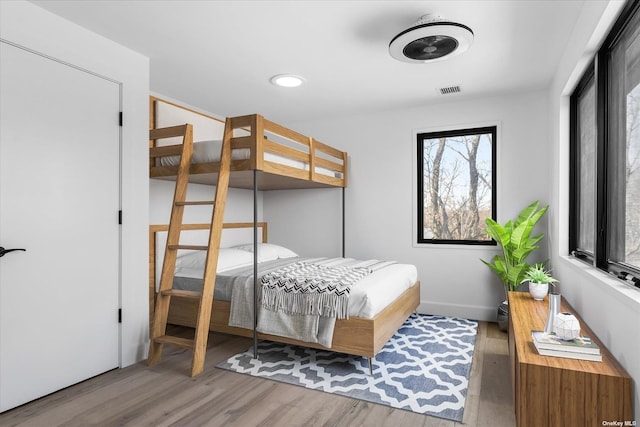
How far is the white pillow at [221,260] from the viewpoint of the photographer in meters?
3.57

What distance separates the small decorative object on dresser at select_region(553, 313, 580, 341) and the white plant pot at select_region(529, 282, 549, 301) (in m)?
0.97

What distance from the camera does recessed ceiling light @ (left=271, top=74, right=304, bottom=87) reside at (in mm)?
3406

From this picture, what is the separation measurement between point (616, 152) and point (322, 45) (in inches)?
77.7

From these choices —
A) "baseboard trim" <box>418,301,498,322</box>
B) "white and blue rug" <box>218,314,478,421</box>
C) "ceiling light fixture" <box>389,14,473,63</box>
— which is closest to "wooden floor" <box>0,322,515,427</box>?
"white and blue rug" <box>218,314,478,421</box>

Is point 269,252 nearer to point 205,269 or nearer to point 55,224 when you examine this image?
point 205,269

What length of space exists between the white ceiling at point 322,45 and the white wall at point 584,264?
0.23 m

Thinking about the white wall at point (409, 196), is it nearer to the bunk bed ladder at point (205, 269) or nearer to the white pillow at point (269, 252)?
the white pillow at point (269, 252)

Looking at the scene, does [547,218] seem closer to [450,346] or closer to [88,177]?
[450,346]

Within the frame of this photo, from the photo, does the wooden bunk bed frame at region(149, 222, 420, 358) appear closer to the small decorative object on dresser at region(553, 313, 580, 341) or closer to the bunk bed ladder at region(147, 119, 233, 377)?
the bunk bed ladder at region(147, 119, 233, 377)

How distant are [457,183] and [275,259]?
86.5 inches

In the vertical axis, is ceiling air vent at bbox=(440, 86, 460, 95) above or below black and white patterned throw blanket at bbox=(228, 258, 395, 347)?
above

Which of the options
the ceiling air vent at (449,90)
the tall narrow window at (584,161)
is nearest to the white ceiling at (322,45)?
the ceiling air vent at (449,90)

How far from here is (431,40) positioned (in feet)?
8.13

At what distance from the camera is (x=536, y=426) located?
5.11 feet
